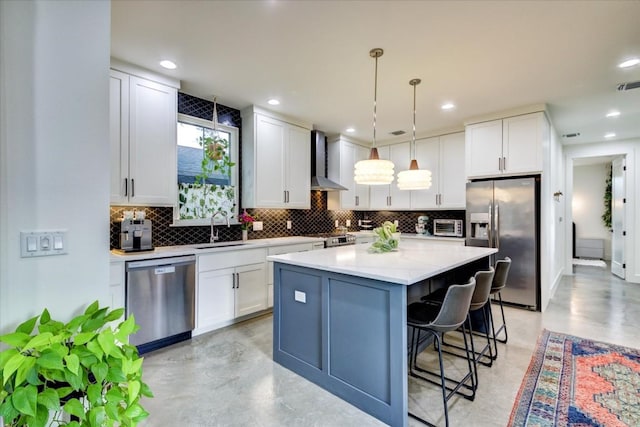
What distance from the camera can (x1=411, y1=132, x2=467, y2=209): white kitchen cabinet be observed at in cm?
490

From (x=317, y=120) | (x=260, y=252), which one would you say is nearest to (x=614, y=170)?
(x=317, y=120)

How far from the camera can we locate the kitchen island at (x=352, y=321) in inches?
71.4

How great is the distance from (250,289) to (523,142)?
4.02 metres

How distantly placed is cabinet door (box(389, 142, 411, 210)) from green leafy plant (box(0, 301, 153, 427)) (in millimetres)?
4974

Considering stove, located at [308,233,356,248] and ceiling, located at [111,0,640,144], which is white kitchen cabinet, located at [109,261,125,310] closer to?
ceiling, located at [111,0,640,144]

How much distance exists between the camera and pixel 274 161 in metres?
4.18

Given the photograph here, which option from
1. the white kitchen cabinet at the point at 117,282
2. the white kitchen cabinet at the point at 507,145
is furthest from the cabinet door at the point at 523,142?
the white kitchen cabinet at the point at 117,282

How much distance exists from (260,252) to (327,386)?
6.11ft

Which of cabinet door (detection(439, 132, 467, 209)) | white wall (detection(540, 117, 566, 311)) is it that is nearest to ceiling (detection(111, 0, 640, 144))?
white wall (detection(540, 117, 566, 311))

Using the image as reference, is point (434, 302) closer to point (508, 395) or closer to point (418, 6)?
point (508, 395)

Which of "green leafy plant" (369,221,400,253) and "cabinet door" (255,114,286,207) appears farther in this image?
"cabinet door" (255,114,286,207)

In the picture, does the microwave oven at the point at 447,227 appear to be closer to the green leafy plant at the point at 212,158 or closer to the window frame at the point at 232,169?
the window frame at the point at 232,169

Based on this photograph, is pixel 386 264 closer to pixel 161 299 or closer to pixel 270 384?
pixel 270 384

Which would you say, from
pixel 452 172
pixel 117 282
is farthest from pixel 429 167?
pixel 117 282
